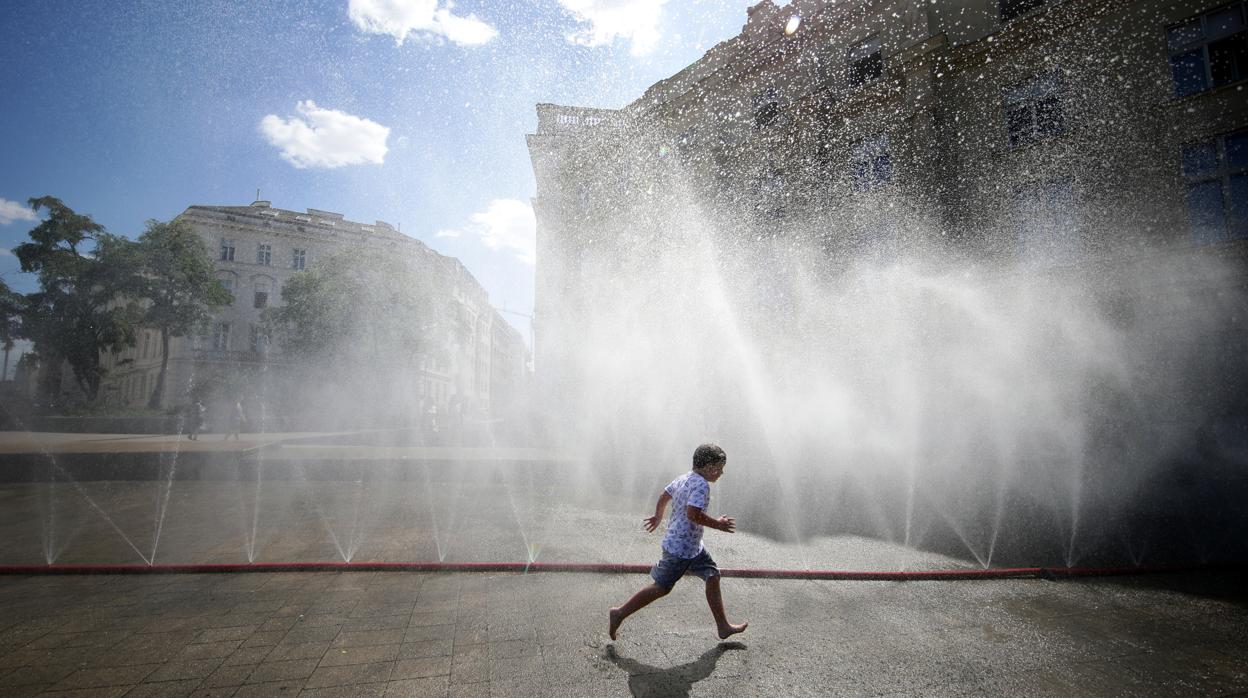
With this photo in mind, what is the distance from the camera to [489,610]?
4.11m

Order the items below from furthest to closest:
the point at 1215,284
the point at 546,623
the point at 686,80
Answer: the point at 686,80
the point at 1215,284
the point at 546,623

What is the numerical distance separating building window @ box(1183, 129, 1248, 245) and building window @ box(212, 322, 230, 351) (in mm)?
55253

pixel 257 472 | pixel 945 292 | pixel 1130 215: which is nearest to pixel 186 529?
pixel 257 472

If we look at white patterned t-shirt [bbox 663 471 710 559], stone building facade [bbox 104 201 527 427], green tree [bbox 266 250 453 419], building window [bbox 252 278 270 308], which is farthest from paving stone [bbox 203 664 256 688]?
building window [bbox 252 278 270 308]

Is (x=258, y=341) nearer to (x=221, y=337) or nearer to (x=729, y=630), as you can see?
(x=221, y=337)

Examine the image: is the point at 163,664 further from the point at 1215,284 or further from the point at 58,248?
the point at 58,248

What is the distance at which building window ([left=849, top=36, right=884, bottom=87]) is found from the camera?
52.6 feet

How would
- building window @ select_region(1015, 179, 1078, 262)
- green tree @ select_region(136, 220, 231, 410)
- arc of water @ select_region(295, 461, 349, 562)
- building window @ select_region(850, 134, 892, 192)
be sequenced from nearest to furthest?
arc of water @ select_region(295, 461, 349, 562) < building window @ select_region(1015, 179, 1078, 262) < building window @ select_region(850, 134, 892, 192) < green tree @ select_region(136, 220, 231, 410)

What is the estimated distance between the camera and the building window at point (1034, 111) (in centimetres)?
1307

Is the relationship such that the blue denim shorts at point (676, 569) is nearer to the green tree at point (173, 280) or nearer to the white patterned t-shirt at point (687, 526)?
the white patterned t-shirt at point (687, 526)

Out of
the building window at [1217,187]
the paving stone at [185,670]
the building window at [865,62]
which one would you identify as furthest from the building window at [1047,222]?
the paving stone at [185,670]

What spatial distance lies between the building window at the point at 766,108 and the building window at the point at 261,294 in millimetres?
44681

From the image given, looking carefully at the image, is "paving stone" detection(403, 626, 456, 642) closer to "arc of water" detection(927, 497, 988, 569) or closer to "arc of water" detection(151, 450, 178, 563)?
"arc of water" detection(151, 450, 178, 563)

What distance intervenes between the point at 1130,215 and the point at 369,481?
18.8 metres
